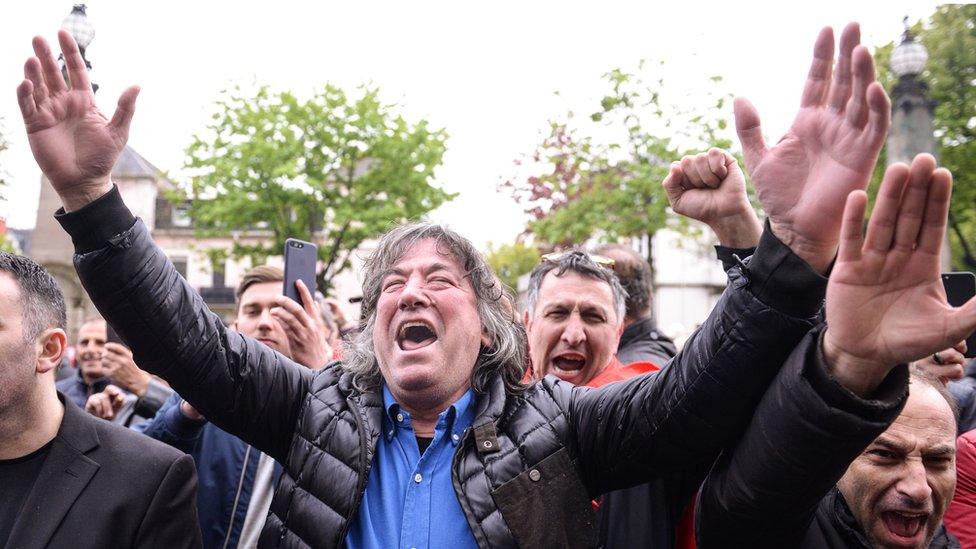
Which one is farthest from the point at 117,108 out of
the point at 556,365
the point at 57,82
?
the point at 556,365

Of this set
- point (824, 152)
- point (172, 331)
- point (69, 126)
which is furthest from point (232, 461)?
point (824, 152)

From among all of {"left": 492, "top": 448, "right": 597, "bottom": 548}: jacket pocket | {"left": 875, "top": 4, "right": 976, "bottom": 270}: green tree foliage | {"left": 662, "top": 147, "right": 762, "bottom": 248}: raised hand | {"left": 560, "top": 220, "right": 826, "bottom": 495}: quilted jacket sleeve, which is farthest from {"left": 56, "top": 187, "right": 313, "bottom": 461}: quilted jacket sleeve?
{"left": 875, "top": 4, "right": 976, "bottom": 270}: green tree foliage

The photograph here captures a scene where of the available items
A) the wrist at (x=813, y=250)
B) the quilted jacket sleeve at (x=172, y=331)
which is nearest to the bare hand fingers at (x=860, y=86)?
the wrist at (x=813, y=250)

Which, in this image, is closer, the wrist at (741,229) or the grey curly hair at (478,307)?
the wrist at (741,229)

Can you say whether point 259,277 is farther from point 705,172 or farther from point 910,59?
point 910,59

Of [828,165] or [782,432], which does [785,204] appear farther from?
[782,432]

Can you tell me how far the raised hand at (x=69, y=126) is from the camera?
218 cm

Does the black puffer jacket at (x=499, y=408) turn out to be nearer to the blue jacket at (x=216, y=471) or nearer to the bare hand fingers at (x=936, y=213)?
the bare hand fingers at (x=936, y=213)

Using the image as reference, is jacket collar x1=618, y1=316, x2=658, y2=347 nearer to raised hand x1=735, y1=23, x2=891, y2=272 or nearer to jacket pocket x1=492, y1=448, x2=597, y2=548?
jacket pocket x1=492, y1=448, x2=597, y2=548

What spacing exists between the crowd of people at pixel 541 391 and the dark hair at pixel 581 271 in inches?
35.6

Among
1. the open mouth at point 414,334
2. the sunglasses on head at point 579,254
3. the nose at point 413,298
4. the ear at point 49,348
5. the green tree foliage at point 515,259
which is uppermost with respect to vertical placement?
the nose at point 413,298

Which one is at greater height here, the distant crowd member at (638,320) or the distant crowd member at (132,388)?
the distant crowd member at (638,320)

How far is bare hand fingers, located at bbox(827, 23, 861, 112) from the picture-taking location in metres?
1.79

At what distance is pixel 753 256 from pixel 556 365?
2065 mm
